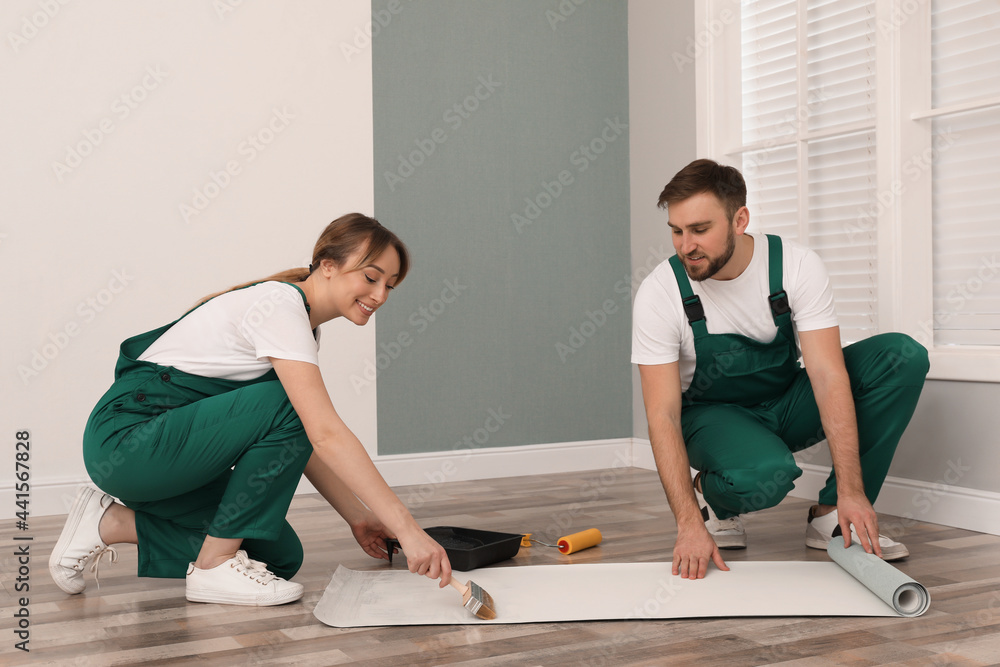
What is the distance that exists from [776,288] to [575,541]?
2.67 feet

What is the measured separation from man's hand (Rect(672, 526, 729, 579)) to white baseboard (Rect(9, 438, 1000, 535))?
1022mm

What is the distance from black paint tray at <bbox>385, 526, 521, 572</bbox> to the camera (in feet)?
7.16

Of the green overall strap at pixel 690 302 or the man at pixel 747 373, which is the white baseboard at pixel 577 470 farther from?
the green overall strap at pixel 690 302

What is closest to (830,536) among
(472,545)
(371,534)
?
(472,545)

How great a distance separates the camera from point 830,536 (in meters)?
2.34

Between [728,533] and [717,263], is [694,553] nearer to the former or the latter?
[728,533]

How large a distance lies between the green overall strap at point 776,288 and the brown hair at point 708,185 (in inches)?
7.2

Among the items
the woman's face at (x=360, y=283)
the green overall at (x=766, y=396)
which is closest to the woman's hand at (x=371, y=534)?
the woman's face at (x=360, y=283)

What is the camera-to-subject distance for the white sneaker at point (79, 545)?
2.01m

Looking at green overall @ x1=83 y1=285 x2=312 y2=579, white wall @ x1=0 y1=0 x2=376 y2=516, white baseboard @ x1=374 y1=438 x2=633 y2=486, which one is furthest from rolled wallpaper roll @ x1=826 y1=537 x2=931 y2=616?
white wall @ x1=0 y1=0 x2=376 y2=516

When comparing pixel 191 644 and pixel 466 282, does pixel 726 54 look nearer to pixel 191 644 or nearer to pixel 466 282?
pixel 466 282

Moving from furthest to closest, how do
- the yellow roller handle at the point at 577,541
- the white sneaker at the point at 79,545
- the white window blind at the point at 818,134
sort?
1. the white window blind at the point at 818,134
2. the yellow roller handle at the point at 577,541
3. the white sneaker at the point at 79,545

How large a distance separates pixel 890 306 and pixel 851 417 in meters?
0.81

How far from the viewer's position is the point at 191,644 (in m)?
1.70
